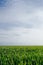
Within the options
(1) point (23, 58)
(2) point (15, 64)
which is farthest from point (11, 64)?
(1) point (23, 58)

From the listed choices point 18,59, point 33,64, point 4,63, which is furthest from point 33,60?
point 4,63

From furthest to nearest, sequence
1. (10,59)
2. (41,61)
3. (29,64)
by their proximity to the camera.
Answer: (10,59), (41,61), (29,64)

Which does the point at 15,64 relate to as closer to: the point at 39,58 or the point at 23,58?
the point at 23,58

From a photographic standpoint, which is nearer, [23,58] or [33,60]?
[33,60]

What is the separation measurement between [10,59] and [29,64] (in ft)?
8.65

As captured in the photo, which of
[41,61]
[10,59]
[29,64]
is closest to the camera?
[29,64]

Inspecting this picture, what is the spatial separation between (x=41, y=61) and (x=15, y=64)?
2378mm

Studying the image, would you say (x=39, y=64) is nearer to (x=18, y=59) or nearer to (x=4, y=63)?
(x=18, y=59)

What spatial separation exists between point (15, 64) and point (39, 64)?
7.19 ft

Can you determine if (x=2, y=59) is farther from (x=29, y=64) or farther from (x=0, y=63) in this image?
(x=29, y=64)

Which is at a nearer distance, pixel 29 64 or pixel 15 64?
pixel 29 64

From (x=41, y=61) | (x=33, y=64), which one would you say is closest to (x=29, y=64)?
(x=33, y=64)

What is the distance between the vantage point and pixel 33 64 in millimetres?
14039

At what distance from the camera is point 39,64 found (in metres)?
14.2
